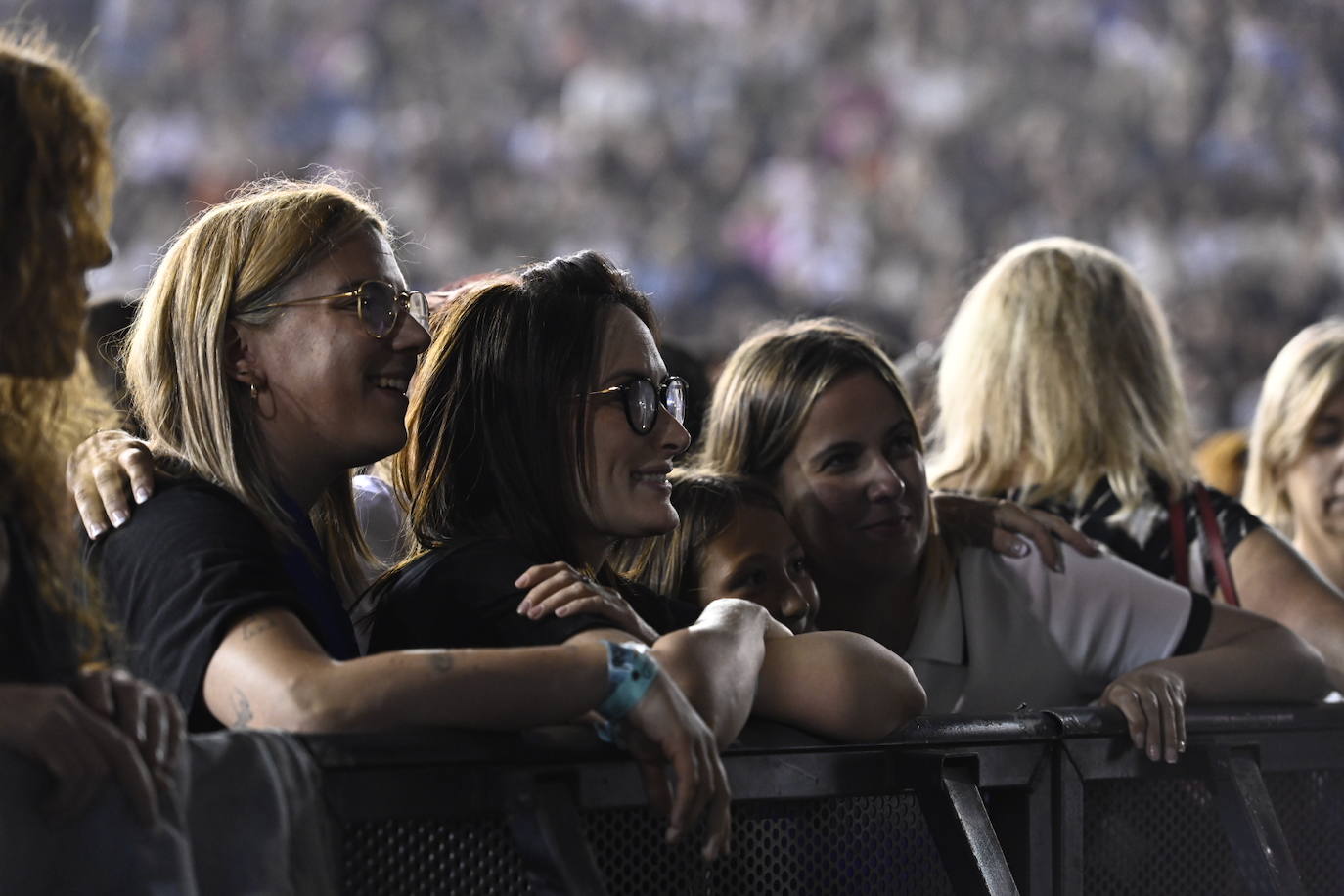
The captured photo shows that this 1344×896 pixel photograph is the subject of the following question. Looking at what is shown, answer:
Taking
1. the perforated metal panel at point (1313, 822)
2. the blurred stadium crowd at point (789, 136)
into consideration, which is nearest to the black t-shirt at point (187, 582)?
the perforated metal panel at point (1313, 822)

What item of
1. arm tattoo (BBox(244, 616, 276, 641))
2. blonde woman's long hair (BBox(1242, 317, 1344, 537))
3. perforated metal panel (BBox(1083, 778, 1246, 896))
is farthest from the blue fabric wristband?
blonde woman's long hair (BBox(1242, 317, 1344, 537))

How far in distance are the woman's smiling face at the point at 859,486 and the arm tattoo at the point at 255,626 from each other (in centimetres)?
111

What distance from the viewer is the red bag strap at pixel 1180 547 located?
106 inches

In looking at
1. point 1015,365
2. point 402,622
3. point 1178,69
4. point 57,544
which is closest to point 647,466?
point 402,622

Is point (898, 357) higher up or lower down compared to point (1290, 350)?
lower down

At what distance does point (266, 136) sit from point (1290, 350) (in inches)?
307

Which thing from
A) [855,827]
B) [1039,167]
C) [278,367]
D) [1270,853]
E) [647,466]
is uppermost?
[278,367]

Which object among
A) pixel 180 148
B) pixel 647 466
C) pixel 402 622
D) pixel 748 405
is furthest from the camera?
pixel 180 148

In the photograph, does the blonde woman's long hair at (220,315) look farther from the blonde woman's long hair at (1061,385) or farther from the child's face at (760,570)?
the blonde woman's long hair at (1061,385)

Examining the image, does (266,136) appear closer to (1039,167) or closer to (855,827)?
(1039,167)

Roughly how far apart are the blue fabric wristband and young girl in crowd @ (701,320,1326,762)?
95 cm

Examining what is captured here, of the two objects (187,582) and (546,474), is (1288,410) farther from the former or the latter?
(187,582)

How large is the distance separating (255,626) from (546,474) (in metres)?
0.53

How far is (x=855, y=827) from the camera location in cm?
164
